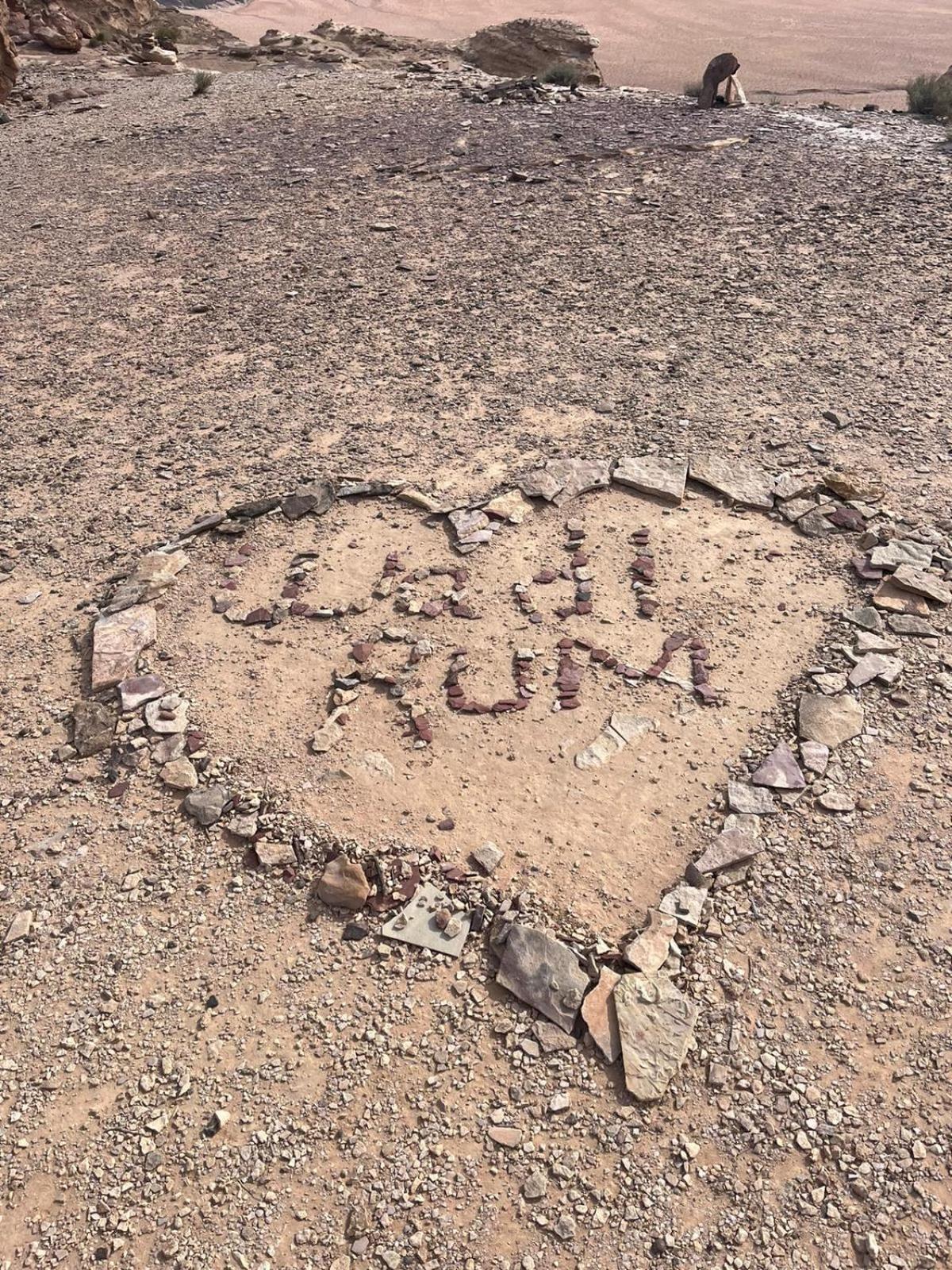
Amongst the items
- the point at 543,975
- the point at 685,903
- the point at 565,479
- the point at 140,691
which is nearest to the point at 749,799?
the point at 685,903

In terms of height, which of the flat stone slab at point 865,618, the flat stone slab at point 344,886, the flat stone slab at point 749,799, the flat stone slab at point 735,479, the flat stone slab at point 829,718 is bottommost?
the flat stone slab at point 344,886

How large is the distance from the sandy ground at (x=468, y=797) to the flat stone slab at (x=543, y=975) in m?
0.06

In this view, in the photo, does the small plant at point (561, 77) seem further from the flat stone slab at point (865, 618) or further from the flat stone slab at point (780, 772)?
the flat stone slab at point (780, 772)

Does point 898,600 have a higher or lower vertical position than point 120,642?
higher

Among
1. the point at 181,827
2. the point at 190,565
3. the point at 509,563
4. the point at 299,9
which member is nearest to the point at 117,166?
the point at 190,565

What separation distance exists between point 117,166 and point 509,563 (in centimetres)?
848

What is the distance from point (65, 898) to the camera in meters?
2.81

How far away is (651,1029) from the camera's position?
94.4 inches

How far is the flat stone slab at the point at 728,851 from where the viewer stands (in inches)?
109

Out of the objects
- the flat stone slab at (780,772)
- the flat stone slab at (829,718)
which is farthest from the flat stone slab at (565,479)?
the flat stone slab at (780,772)

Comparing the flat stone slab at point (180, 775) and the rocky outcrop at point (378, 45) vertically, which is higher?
the rocky outcrop at point (378, 45)

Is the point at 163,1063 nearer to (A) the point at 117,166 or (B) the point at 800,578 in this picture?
(B) the point at 800,578

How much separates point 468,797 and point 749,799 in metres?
1.00

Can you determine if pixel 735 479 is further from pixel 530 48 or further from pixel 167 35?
pixel 167 35
